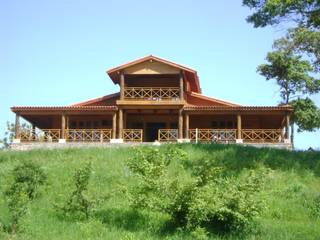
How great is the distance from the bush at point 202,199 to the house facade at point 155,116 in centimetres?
1701

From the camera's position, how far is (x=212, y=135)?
1217 inches

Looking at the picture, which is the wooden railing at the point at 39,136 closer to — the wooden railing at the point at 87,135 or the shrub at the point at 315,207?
the wooden railing at the point at 87,135

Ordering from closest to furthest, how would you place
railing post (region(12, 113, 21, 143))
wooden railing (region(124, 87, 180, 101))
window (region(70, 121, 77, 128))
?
1. railing post (region(12, 113, 21, 143))
2. wooden railing (region(124, 87, 180, 101))
3. window (region(70, 121, 77, 128))

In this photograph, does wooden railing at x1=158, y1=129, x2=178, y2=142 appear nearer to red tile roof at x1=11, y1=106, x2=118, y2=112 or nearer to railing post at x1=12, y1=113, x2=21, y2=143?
red tile roof at x1=11, y1=106, x2=118, y2=112

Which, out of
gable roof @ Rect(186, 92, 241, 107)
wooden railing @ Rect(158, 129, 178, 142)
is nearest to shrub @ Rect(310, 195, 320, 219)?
wooden railing @ Rect(158, 129, 178, 142)

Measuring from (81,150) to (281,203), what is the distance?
10.1 meters

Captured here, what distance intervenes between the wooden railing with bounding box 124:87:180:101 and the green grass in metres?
9.43

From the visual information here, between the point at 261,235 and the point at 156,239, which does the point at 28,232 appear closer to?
the point at 156,239

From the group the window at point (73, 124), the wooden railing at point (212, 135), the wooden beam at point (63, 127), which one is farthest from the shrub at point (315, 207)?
the window at point (73, 124)

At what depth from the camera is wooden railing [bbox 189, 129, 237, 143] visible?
30578 millimetres

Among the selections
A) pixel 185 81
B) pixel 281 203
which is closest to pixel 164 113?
pixel 185 81

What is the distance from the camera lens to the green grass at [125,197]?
38.5 ft

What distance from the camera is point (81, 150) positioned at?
22.3 meters

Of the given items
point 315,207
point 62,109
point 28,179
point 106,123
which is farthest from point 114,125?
point 315,207
